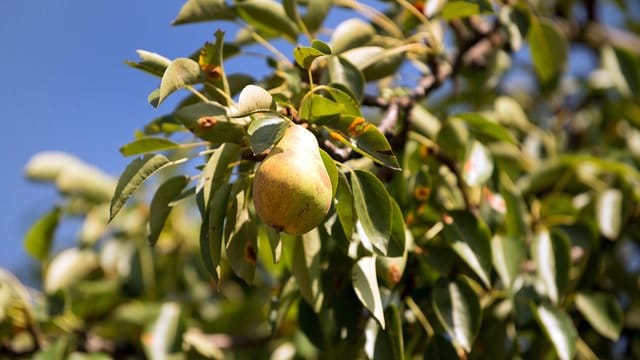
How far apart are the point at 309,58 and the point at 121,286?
3.58 ft

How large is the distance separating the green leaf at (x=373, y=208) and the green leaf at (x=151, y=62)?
1.07 ft

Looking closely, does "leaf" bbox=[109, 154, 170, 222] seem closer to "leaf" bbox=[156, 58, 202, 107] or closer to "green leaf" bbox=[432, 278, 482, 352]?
"leaf" bbox=[156, 58, 202, 107]

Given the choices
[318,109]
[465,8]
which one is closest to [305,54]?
[318,109]

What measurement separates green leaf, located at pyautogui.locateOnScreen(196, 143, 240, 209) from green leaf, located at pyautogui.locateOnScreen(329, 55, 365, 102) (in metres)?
0.22

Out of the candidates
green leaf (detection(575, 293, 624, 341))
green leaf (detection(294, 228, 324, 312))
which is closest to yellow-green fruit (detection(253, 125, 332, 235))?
green leaf (detection(294, 228, 324, 312))

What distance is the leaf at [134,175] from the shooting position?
0.98 meters

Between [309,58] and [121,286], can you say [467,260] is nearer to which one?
[309,58]

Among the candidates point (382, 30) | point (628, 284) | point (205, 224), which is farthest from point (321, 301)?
point (628, 284)

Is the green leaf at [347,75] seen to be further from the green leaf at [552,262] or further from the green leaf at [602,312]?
the green leaf at [602,312]

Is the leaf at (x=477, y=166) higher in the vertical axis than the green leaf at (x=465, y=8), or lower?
lower

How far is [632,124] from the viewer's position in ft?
6.93

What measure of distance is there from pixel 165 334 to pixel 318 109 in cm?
74

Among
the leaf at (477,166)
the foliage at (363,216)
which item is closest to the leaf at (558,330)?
the foliage at (363,216)

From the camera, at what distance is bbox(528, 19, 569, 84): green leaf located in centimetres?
170
